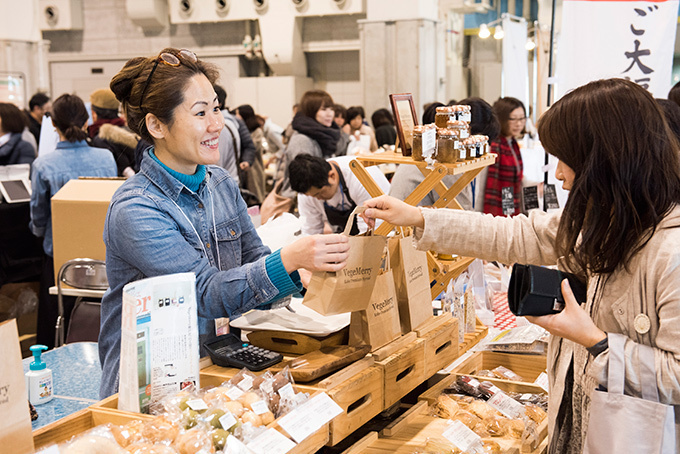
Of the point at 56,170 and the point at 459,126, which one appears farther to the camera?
the point at 56,170

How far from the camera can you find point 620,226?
5.15ft

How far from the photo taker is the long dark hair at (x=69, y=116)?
4797mm

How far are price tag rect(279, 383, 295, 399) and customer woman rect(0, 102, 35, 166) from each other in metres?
5.68

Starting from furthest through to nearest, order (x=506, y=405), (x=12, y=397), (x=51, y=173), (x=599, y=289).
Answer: (x=51, y=173), (x=506, y=405), (x=599, y=289), (x=12, y=397)

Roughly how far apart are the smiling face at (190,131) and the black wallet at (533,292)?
0.83 m

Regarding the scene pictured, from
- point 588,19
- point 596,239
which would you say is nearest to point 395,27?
point 588,19

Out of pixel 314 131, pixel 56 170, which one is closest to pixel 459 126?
pixel 56 170

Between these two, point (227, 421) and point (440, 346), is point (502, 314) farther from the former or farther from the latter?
point (227, 421)

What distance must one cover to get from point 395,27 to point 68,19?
7589mm

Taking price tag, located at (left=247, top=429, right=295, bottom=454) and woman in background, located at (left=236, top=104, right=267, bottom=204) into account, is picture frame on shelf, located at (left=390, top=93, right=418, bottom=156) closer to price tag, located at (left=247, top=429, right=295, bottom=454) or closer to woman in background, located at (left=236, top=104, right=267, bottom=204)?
price tag, located at (left=247, top=429, right=295, bottom=454)

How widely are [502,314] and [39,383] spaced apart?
2051mm

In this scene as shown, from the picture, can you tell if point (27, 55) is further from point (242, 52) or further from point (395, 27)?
point (395, 27)

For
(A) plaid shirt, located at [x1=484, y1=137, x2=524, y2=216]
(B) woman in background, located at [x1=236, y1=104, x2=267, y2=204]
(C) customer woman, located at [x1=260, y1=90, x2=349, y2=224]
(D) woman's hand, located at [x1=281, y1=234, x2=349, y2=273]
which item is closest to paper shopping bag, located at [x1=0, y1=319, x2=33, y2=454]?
(D) woman's hand, located at [x1=281, y1=234, x2=349, y2=273]

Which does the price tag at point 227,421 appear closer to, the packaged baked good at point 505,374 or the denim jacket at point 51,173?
the packaged baked good at point 505,374
